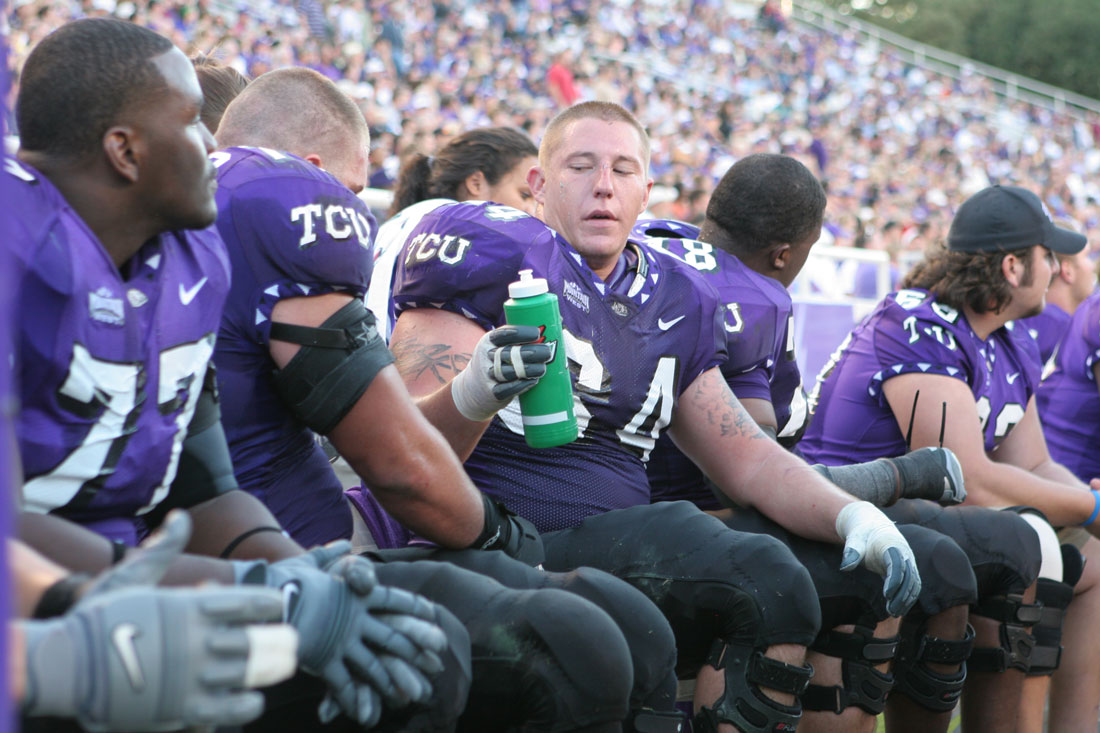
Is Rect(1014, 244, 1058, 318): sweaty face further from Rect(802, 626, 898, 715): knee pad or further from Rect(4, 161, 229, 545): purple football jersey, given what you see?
Rect(4, 161, 229, 545): purple football jersey

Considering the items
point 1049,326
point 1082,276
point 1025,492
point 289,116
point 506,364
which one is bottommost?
point 1049,326

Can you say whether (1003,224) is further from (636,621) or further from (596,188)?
(636,621)

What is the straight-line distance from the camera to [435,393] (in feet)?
8.29

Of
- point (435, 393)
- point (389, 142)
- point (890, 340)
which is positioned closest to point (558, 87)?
point (389, 142)

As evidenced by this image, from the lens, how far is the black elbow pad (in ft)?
6.93

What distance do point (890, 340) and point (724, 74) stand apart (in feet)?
66.3

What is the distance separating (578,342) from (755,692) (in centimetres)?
91

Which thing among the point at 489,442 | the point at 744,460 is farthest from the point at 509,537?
the point at 744,460

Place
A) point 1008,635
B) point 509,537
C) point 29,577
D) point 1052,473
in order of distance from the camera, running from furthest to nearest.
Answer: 1. point 1052,473
2. point 1008,635
3. point 509,537
4. point 29,577

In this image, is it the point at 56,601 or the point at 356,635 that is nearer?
the point at 56,601

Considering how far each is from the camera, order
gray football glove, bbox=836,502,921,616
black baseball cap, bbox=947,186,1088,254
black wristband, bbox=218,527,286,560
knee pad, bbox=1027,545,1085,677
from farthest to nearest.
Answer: black baseball cap, bbox=947,186,1088,254
knee pad, bbox=1027,545,1085,677
gray football glove, bbox=836,502,921,616
black wristband, bbox=218,527,286,560

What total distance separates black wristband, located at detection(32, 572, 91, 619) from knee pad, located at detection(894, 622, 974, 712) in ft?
8.10

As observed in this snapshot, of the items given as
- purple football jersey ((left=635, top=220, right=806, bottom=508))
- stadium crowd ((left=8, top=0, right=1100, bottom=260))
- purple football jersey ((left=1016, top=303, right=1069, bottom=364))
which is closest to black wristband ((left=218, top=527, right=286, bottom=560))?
purple football jersey ((left=635, top=220, right=806, bottom=508))

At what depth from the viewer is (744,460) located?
309 cm
